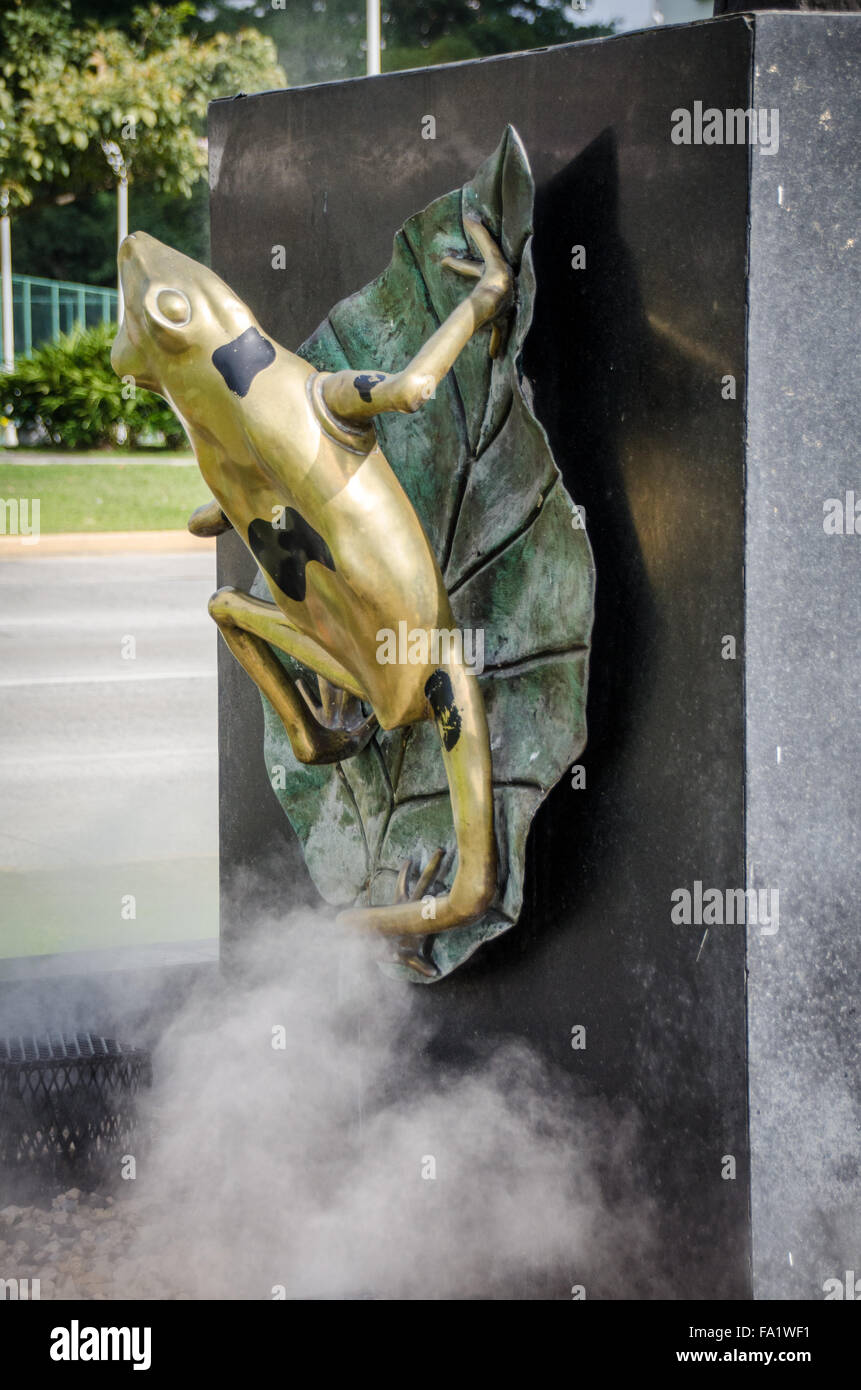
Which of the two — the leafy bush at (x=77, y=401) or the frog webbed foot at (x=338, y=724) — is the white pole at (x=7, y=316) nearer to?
the leafy bush at (x=77, y=401)

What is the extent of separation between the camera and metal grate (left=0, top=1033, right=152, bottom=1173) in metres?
4.12

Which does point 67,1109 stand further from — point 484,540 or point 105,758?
point 105,758

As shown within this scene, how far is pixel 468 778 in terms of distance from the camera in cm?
309

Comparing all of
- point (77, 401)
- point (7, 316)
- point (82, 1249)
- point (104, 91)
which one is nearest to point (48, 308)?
point (7, 316)

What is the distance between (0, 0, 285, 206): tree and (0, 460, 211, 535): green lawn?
10.5 ft

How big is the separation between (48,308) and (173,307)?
2390 cm

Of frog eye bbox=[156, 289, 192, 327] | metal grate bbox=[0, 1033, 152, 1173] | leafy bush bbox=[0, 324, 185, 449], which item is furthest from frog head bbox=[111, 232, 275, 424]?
leafy bush bbox=[0, 324, 185, 449]

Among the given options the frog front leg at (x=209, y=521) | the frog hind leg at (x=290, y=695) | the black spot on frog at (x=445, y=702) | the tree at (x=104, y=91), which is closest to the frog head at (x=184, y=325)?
the frog front leg at (x=209, y=521)

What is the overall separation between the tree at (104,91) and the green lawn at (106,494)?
10.5 ft

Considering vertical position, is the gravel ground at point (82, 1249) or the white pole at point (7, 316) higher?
the white pole at point (7, 316)

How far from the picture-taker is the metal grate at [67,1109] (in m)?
4.12

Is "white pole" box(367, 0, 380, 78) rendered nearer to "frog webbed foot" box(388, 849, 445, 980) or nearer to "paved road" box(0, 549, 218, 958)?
"paved road" box(0, 549, 218, 958)

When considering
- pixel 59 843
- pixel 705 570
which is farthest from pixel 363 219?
pixel 59 843

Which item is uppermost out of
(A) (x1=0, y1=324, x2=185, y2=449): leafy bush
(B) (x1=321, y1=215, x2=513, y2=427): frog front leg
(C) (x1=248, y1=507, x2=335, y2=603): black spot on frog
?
(A) (x1=0, y1=324, x2=185, y2=449): leafy bush
